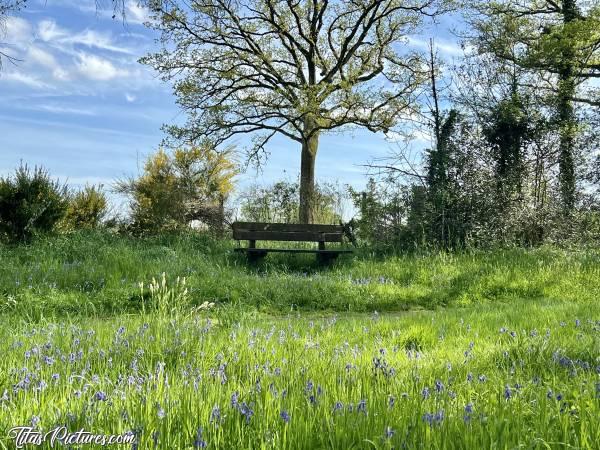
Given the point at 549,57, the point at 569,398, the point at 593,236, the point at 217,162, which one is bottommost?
the point at 569,398

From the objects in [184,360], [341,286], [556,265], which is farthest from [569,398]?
[556,265]

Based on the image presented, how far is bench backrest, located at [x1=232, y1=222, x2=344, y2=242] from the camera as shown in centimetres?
1315

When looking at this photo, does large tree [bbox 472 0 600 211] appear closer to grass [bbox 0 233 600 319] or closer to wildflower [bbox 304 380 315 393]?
grass [bbox 0 233 600 319]

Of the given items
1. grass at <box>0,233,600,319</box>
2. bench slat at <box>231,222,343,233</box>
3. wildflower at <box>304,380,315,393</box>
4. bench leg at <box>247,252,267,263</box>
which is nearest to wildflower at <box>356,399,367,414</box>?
wildflower at <box>304,380,315,393</box>

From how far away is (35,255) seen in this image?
442 inches

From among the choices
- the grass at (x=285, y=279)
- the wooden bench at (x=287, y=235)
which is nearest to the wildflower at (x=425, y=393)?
the grass at (x=285, y=279)

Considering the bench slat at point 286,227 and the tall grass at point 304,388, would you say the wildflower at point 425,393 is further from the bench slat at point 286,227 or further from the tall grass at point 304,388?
the bench slat at point 286,227

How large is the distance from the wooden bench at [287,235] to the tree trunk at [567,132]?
7129 millimetres

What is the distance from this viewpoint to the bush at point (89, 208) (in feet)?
58.5

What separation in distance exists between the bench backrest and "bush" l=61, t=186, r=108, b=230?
7.19 metres

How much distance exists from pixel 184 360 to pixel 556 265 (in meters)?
9.69

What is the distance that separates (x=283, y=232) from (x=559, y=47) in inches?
452

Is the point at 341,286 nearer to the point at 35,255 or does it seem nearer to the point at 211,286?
the point at 211,286

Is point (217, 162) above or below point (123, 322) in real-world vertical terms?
above
